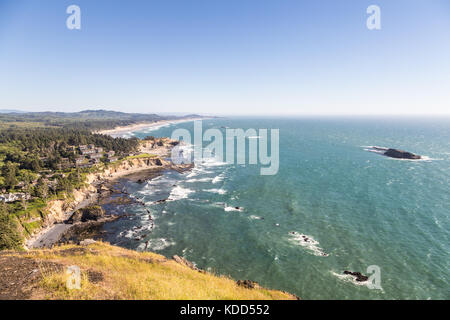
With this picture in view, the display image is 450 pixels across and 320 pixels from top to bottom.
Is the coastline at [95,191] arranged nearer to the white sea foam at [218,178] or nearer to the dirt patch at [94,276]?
the white sea foam at [218,178]

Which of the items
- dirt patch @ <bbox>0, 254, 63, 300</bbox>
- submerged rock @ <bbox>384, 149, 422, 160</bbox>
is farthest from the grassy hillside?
submerged rock @ <bbox>384, 149, 422, 160</bbox>

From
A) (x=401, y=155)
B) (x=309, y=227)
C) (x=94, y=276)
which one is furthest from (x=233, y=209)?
(x=401, y=155)

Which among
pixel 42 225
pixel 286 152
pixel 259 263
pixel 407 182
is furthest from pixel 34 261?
pixel 286 152

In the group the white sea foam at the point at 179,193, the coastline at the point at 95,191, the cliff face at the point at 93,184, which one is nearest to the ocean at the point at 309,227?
the white sea foam at the point at 179,193

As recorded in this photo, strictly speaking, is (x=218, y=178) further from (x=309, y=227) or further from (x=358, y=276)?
(x=358, y=276)

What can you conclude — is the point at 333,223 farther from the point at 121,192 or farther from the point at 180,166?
the point at 180,166
